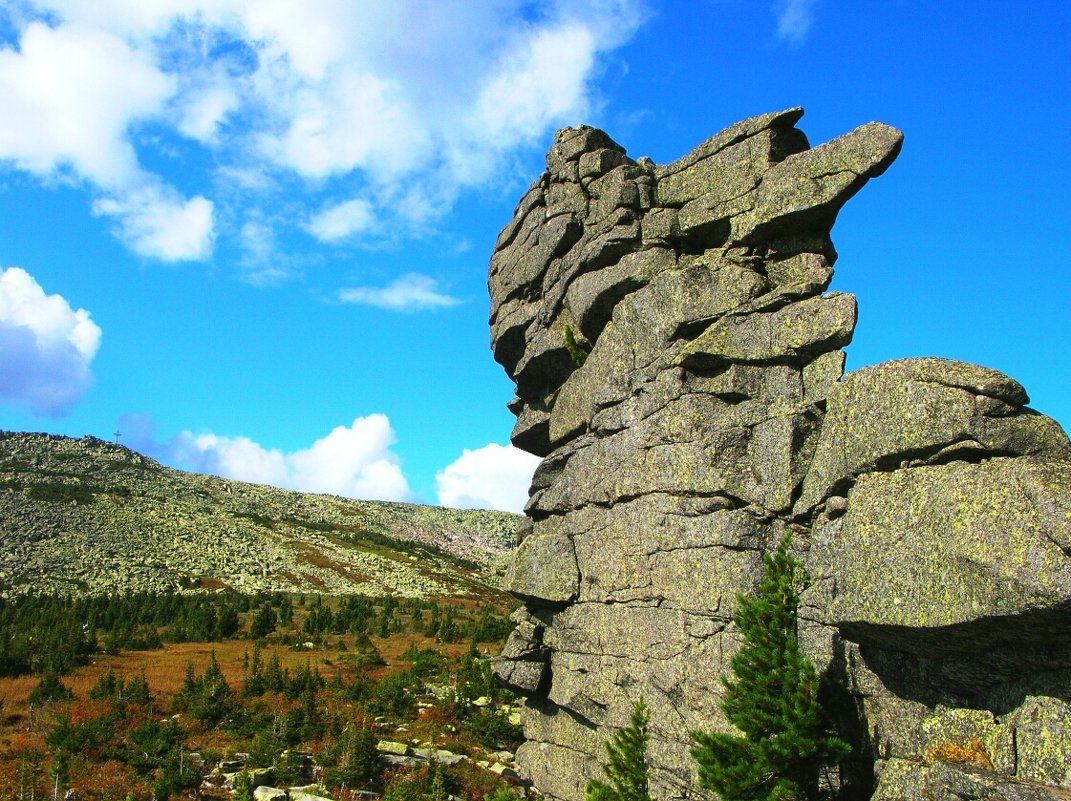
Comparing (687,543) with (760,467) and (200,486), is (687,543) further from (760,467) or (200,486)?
(200,486)

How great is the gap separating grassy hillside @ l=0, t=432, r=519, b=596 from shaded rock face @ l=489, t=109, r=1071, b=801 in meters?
59.7

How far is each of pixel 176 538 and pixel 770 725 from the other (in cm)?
12206

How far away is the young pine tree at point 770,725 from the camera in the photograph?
1661 cm

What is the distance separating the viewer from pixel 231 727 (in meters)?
37.3

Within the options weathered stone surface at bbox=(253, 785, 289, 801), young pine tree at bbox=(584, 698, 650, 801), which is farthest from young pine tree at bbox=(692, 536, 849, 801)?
weathered stone surface at bbox=(253, 785, 289, 801)

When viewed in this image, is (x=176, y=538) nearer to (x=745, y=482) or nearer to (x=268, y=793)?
(x=268, y=793)

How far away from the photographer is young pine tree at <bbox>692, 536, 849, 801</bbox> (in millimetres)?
16609

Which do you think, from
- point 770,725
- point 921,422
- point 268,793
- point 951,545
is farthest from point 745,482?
point 268,793

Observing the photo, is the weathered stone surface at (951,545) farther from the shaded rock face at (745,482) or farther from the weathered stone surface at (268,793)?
the weathered stone surface at (268,793)

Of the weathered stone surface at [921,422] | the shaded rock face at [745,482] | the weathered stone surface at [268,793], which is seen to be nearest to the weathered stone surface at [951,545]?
the shaded rock face at [745,482]

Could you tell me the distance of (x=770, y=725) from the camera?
16969 mm

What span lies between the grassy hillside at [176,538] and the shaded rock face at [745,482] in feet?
196

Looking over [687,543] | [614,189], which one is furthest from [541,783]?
[614,189]

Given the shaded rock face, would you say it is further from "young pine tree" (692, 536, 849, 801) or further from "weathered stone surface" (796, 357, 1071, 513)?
"young pine tree" (692, 536, 849, 801)
